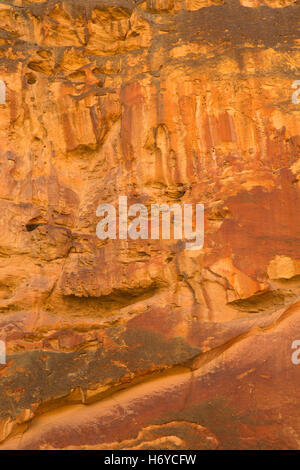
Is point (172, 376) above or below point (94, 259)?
below

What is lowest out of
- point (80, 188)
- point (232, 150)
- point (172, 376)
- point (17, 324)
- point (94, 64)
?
point (172, 376)

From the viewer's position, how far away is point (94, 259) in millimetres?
6242

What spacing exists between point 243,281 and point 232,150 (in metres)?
1.90

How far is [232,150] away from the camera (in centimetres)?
613

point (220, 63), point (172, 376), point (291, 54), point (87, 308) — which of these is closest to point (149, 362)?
point (172, 376)

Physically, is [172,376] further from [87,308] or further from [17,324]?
[17,324]

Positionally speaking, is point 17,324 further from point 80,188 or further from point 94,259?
point 80,188

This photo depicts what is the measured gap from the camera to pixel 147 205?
626 centimetres

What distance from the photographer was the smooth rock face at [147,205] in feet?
17.9

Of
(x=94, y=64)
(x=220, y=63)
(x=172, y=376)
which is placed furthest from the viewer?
(x=94, y=64)

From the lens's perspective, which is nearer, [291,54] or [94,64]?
[291,54]

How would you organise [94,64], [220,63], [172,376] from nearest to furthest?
[172,376], [220,63], [94,64]

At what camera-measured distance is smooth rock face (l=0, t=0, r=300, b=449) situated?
546 cm

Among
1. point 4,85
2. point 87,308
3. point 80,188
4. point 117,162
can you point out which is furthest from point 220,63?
point 87,308
